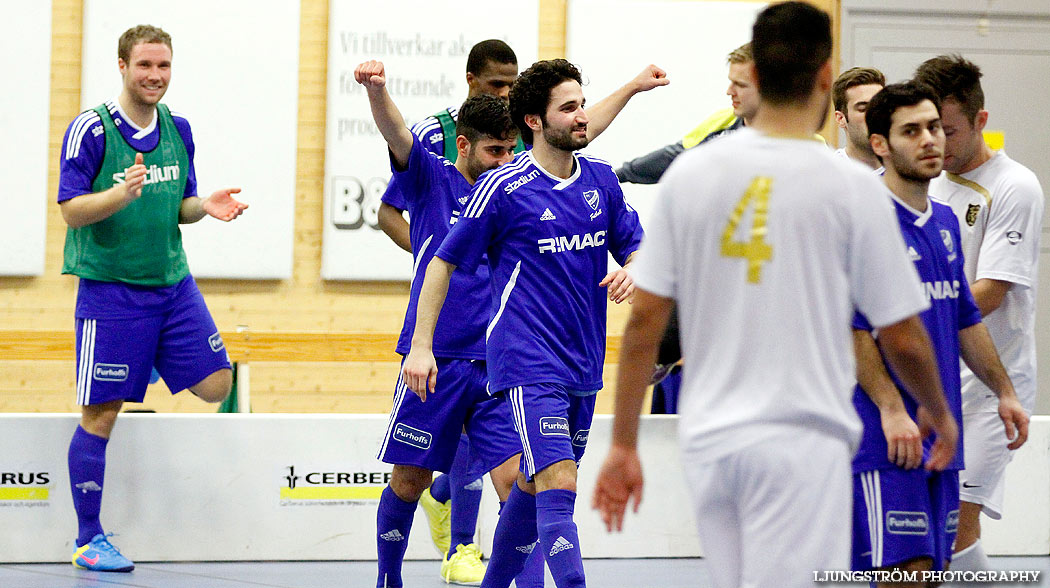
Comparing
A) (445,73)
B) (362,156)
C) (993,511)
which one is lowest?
(993,511)

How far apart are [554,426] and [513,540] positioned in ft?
1.40

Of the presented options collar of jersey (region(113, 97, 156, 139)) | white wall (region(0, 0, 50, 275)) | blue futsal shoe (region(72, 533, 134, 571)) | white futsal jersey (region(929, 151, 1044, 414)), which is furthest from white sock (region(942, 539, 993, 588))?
white wall (region(0, 0, 50, 275))

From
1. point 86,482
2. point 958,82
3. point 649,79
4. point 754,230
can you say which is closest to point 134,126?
point 86,482

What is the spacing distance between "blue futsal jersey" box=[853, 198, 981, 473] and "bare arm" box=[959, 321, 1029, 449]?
0.04m

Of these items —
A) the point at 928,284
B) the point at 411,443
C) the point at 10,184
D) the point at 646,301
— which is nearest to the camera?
the point at 646,301

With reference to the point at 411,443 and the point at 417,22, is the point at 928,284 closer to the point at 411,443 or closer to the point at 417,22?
the point at 411,443

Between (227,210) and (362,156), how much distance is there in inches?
95.9

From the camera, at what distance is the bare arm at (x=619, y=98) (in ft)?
15.2

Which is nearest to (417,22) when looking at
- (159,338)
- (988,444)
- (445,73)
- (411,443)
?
(445,73)

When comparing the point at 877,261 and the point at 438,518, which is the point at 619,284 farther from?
the point at 438,518

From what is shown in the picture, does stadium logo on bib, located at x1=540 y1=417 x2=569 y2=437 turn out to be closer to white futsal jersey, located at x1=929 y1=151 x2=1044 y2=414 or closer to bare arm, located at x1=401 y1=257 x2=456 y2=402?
bare arm, located at x1=401 y1=257 x2=456 y2=402

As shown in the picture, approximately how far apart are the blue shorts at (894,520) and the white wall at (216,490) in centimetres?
269

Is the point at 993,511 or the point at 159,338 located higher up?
the point at 159,338

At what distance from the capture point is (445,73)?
7770 mm
